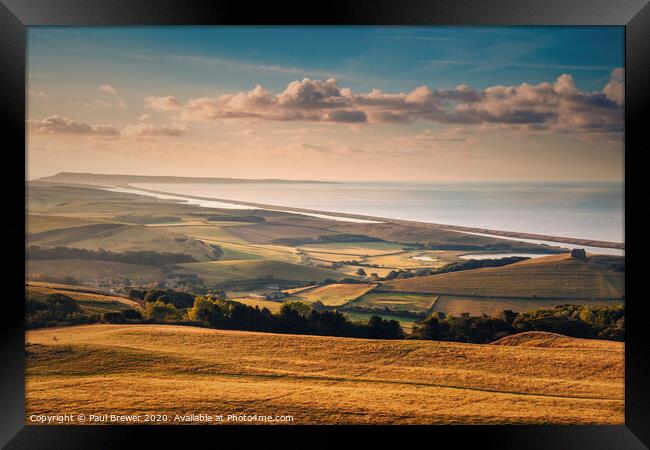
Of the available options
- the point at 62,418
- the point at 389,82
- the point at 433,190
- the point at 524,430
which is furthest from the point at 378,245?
the point at 62,418

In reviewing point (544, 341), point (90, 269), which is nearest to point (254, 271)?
point (90, 269)

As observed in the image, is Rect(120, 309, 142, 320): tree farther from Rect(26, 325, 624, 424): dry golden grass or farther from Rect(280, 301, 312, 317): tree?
Rect(280, 301, 312, 317): tree

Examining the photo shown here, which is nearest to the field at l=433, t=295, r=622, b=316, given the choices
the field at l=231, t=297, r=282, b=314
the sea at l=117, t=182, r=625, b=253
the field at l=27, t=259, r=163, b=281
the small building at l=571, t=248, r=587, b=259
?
the small building at l=571, t=248, r=587, b=259

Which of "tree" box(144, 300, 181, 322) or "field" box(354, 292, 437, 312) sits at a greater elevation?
"field" box(354, 292, 437, 312)

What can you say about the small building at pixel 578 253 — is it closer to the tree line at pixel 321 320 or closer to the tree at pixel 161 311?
the tree line at pixel 321 320

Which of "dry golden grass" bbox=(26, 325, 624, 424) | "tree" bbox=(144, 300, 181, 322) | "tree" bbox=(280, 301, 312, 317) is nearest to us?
"dry golden grass" bbox=(26, 325, 624, 424)

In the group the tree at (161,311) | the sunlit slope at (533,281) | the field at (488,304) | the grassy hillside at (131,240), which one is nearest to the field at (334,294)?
the sunlit slope at (533,281)

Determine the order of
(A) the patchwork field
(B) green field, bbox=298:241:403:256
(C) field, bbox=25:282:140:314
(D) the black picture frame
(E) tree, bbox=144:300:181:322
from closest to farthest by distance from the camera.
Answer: (D) the black picture frame
(A) the patchwork field
(C) field, bbox=25:282:140:314
(E) tree, bbox=144:300:181:322
(B) green field, bbox=298:241:403:256
